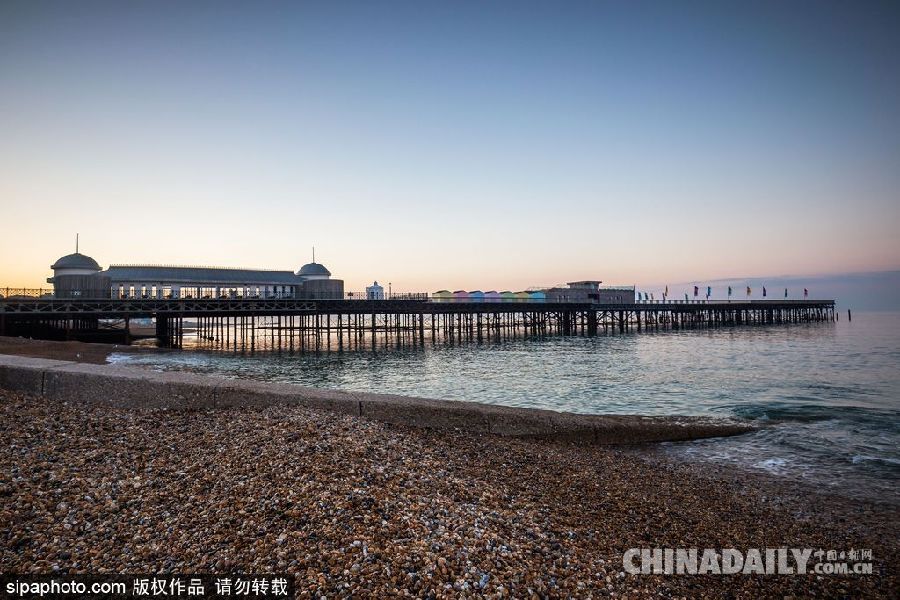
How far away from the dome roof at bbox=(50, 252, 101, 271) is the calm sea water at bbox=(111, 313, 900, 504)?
3056cm

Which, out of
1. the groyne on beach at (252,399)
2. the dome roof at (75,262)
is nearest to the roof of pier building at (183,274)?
the dome roof at (75,262)

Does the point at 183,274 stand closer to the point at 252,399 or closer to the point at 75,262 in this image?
the point at 75,262

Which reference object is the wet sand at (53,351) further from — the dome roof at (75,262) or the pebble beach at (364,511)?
the dome roof at (75,262)

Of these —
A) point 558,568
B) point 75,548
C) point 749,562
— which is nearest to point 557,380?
point 749,562

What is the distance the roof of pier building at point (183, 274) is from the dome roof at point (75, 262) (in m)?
1.83

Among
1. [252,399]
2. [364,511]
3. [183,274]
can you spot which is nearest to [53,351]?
[252,399]

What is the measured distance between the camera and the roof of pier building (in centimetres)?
5225

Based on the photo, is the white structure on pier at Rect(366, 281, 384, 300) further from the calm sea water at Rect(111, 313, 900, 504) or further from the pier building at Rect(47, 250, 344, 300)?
the calm sea water at Rect(111, 313, 900, 504)

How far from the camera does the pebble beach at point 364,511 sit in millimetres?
3941

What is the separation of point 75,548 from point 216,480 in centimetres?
144

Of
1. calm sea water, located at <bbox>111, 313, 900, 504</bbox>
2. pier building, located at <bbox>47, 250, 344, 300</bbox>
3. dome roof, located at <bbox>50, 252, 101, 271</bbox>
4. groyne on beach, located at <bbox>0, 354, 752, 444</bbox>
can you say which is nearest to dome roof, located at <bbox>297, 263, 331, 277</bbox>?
pier building, located at <bbox>47, 250, 344, 300</bbox>

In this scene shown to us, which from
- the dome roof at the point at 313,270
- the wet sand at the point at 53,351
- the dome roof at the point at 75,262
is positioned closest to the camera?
the wet sand at the point at 53,351

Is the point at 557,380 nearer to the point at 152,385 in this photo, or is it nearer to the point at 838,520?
the point at 838,520

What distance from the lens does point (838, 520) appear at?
23.1 ft
